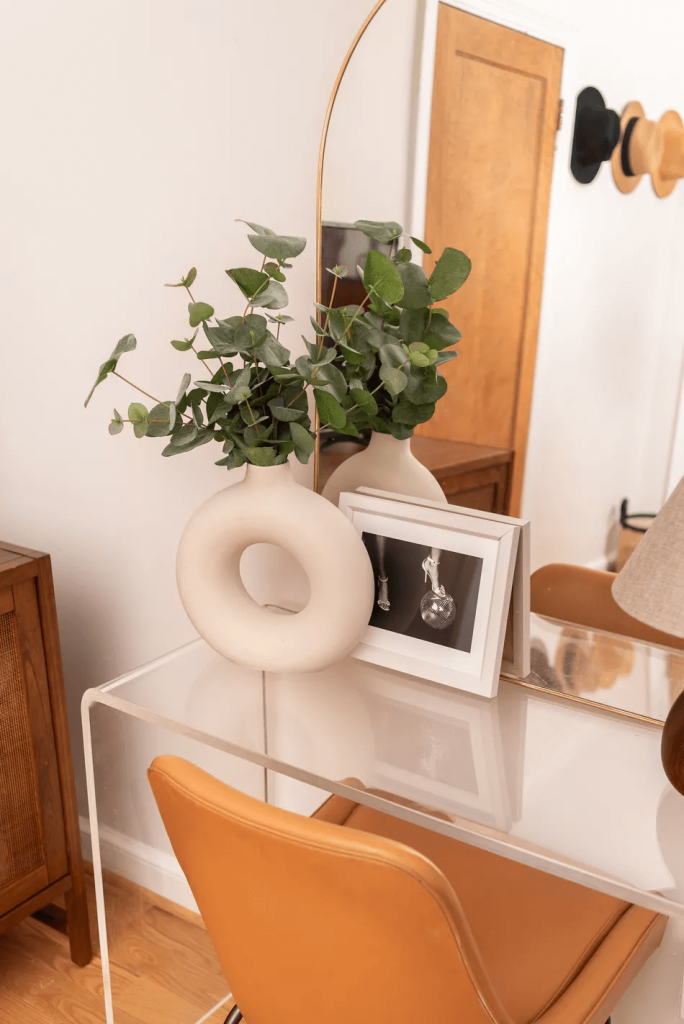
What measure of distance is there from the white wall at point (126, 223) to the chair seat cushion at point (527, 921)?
2.25ft

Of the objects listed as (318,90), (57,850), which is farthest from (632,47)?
(57,850)

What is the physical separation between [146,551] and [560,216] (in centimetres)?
96

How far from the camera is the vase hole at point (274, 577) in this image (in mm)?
1571

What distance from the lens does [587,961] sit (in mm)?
1071

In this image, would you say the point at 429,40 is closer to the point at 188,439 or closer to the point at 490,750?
the point at 188,439

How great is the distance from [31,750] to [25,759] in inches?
0.7

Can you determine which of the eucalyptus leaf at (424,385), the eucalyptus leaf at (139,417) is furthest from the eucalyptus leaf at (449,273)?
the eucalyptus leaf at (139,417)

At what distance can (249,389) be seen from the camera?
3.74ft

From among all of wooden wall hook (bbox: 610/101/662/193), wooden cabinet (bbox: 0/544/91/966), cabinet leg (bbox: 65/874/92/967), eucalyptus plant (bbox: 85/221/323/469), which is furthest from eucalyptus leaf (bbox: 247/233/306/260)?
cabinet leg (bbox: 65/874/92/967)

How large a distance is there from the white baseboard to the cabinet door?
264 millimetres

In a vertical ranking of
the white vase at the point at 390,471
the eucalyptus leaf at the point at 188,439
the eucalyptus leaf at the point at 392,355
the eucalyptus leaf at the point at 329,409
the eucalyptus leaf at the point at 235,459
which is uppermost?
the eucalyptus leaf at the point at 392,355

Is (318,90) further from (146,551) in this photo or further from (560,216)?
(146,551)

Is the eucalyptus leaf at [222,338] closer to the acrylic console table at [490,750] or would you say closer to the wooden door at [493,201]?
the wooden door at [493,201]

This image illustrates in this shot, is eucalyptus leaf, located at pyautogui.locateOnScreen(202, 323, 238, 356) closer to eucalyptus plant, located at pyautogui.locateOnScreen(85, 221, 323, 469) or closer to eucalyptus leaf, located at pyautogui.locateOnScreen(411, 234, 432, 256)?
eucalyptus plant, located at pyautogui.locateOnScreen(85, 221, 323, 469)
